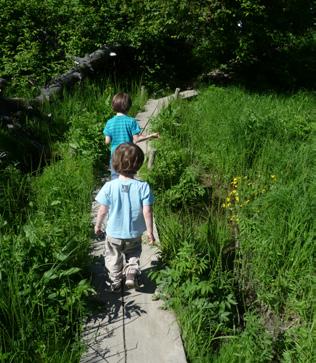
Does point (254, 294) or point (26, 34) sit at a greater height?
point (26, 34)

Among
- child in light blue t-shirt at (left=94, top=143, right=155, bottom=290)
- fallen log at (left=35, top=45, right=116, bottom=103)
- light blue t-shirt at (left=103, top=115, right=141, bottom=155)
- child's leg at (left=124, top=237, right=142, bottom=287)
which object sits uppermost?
fallen log at (left=35, top=45, right=116, bottom=103)

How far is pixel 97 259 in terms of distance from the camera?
436 centimetres

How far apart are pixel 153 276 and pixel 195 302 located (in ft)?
1.28

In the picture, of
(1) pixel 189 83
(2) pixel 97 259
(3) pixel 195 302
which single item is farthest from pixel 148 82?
(3) pixel 195 302

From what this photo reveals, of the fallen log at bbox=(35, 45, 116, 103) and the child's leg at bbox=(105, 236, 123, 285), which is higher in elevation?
the fallen log at bbox=(35, 45, 116, 103)

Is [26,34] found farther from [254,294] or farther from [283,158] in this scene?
[254,294]

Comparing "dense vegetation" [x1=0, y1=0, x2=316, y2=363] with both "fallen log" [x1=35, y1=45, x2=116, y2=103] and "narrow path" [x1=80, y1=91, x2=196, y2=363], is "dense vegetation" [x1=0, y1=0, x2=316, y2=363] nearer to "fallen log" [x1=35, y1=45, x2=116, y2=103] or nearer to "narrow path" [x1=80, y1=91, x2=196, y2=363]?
"narrow path" [x1=80, y1=91, x2=196, y2=363]

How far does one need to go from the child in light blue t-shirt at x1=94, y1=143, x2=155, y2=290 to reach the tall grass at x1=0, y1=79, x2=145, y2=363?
30 cm

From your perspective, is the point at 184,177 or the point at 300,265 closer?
the point at 300,265

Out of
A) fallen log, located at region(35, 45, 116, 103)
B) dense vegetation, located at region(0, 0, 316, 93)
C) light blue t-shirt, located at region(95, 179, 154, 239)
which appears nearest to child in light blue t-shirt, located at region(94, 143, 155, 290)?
light blue t-shirt, located at region(95, 179, 154, 239)

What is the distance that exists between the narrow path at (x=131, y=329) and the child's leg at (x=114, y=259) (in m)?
0.14

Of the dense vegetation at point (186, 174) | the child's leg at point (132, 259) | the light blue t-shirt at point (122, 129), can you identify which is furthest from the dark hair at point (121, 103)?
the child's leg at point (132, 259)

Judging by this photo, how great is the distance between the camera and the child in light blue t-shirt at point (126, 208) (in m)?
3.83

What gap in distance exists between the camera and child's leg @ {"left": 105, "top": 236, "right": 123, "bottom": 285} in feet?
13.0
